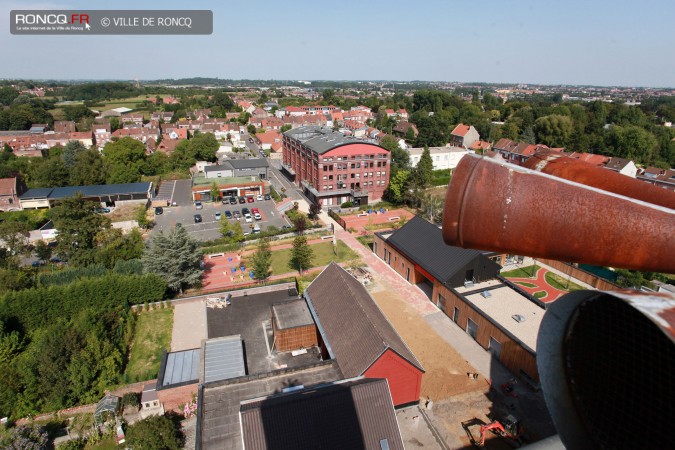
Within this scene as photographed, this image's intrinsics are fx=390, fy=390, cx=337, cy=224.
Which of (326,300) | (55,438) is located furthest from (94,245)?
(326,300)

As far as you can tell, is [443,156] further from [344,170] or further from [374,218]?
[374,218]

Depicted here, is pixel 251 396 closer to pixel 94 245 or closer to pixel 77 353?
pixel 77 353

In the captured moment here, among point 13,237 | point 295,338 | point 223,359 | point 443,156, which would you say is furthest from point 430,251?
point 443,156

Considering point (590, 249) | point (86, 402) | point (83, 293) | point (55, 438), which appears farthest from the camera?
point (83, 293)

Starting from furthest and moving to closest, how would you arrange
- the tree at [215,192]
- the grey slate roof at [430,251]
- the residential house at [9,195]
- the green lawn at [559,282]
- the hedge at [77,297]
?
the tree at [215,192], the residential house at [9,195], the green lawn at [559,282], the grey slate roof at [430,251], the hedge at [77,297]

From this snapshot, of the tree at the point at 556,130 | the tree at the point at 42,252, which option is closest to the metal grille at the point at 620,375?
the tree at the point at 42,252

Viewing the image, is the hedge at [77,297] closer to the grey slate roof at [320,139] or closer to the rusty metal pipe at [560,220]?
the grey slate roof at [320,139]
